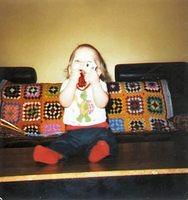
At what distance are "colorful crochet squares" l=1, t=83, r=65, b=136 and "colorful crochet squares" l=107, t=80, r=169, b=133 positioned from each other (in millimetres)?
254

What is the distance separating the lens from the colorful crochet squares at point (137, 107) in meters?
1.74

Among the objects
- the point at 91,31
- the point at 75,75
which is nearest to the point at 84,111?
the point at 75,75

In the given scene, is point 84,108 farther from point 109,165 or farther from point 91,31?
point 91,31

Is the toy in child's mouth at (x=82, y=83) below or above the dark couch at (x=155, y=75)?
below

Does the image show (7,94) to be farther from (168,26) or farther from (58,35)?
(168,26)

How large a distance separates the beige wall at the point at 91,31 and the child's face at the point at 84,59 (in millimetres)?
972

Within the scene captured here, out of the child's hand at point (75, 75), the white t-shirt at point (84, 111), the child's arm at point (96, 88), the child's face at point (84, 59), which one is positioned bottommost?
the white t-shirt at point (84, 111)

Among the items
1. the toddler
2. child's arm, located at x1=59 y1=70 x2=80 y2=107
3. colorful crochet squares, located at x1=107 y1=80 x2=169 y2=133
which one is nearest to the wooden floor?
the toddler

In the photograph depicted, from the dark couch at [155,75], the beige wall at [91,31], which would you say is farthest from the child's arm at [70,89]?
the beige wall at [91,31]

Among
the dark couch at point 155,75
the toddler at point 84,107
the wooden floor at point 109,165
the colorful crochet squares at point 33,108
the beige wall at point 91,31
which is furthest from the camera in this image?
the beige wall at point 91,31

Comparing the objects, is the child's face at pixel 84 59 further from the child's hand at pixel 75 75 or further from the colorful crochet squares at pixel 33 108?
the colorful crochet squares at pixel 33 108

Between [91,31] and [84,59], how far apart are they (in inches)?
39.0

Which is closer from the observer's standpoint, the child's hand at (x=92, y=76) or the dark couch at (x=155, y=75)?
the child's hand at (x=92, y=76)

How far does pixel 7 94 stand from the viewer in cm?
181
